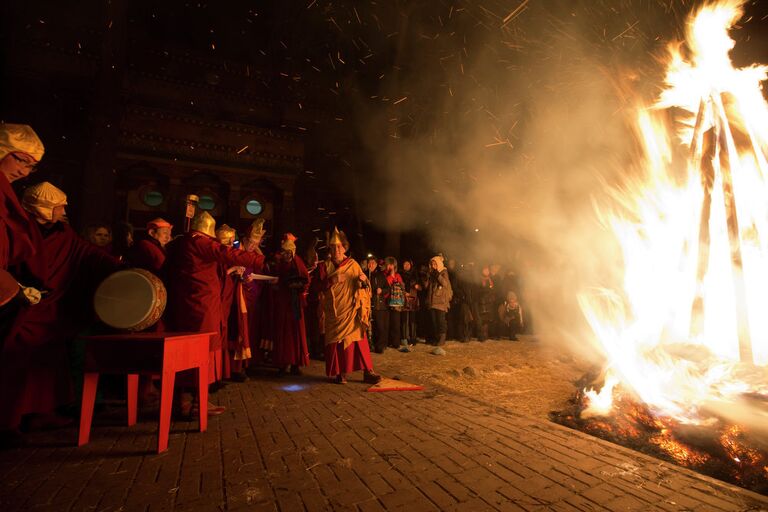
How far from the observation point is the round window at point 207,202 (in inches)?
526

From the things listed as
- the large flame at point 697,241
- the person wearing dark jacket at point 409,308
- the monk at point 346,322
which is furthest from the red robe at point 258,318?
the large flame at point 697,241

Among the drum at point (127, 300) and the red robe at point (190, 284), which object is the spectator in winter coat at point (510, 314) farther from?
the drum at point (127, 300)

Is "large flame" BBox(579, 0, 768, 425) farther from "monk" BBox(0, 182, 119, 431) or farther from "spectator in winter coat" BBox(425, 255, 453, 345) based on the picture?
"monk" BBox(0, 182, 119, 431)

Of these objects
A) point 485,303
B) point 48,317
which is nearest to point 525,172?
point 485,303

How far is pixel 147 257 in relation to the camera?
14.9 feet

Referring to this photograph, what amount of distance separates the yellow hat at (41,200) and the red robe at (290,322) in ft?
10.5

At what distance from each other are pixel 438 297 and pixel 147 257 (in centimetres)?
692

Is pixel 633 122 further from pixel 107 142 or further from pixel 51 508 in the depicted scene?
pixel 107 142

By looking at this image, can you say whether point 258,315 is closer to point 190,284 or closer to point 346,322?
point 346,322

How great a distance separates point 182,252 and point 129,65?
1273 cm

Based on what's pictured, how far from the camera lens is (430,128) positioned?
40.9 feet

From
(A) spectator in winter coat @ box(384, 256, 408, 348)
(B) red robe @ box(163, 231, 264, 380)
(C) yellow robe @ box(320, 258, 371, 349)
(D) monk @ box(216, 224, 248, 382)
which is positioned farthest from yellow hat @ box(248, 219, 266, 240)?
(A) spectator in winter coat @ box(384, 256, 408, 348)

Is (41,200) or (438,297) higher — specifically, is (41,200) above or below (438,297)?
above

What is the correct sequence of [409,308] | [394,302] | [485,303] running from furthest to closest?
1. [485,303]
2. [409,308]
3. [394,302]
